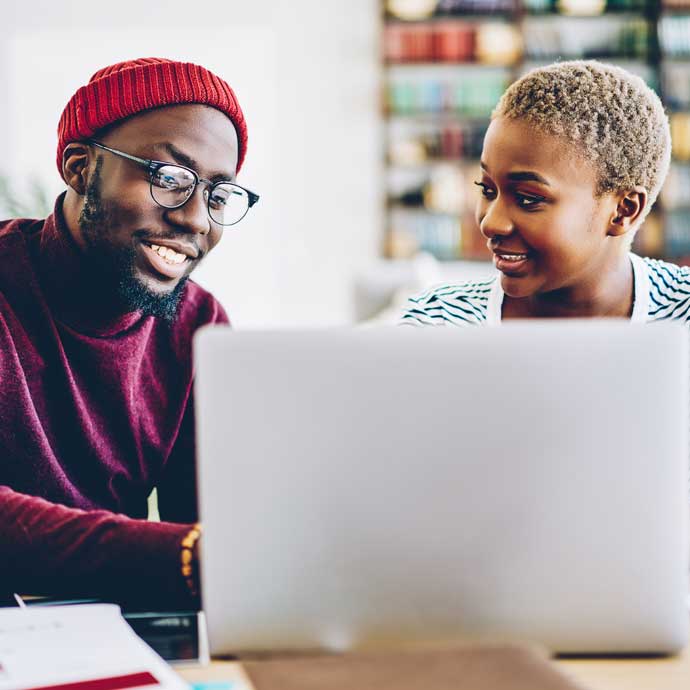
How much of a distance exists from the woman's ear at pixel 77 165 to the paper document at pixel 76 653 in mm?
650

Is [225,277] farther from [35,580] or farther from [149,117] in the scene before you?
[35,580]

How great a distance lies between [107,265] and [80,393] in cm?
19

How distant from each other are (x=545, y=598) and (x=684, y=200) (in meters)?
5.04

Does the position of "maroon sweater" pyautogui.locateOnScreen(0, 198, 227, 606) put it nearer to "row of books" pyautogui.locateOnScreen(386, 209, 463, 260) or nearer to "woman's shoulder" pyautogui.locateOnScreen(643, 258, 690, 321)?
"woman's shoulder" pyautogui.locateOnScreen(643, 258, 690, 321)

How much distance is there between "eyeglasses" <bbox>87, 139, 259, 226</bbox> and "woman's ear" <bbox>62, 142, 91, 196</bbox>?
23 mm

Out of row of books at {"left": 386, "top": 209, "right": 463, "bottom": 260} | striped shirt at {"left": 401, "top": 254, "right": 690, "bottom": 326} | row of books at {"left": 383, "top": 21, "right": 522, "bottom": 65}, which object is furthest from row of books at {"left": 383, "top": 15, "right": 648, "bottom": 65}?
striped shirt at {"left": 401, "top": 254, "right": 690, "bottom": 326}

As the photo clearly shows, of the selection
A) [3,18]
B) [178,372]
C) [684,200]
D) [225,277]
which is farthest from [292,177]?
[178,372]

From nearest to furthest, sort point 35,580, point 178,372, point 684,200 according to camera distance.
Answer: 1. point 35,580
2. point 178,372
3. point 684,200

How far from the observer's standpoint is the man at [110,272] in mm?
1245

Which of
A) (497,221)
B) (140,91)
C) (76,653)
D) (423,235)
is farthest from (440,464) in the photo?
(423,235)

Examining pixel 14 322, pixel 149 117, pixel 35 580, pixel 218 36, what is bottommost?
pixel 35 580

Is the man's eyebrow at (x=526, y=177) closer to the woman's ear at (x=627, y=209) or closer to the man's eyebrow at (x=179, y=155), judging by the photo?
the woman's ear at (x=627, y=209)

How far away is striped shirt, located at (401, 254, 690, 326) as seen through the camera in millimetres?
1400

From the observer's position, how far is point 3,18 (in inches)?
217
